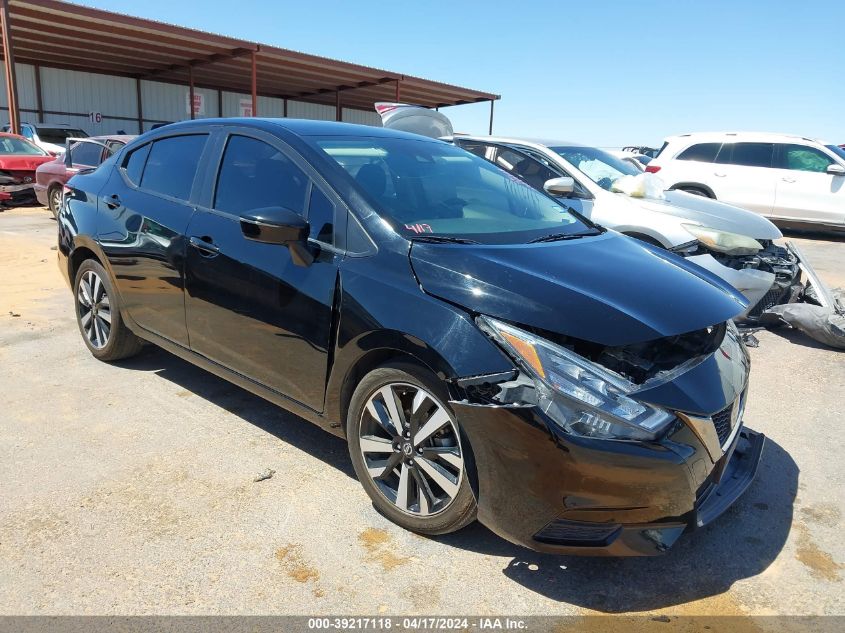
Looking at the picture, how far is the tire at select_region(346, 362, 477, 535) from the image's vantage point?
8.28 feet

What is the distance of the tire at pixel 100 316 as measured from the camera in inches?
173

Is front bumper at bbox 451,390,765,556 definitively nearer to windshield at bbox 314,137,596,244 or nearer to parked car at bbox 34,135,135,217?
windshield at bbox 314,137,596,244

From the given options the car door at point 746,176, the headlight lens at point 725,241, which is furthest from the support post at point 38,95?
the headlight lens at point 725,241

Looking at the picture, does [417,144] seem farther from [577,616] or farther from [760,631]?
[760,631]

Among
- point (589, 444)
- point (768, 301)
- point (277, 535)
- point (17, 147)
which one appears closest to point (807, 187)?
point (768, 301)

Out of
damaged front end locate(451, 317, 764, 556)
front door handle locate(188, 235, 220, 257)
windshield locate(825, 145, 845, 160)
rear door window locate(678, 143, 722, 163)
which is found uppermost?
windshield locate(825, 145, 845, 160)

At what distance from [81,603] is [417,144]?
2752mm

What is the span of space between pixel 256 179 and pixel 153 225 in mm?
881

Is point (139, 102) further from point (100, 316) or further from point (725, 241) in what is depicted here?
point (725, 241)

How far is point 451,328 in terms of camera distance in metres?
Answer: 2.45

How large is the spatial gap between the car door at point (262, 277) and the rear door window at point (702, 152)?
10561mm

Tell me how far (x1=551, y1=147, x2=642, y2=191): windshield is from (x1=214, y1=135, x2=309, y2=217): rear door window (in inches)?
160

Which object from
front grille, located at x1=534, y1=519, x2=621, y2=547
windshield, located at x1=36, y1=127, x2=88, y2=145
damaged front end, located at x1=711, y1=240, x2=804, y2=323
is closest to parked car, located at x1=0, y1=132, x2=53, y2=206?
windshield, located at x1=36, y1=127, x2=88, y2=145

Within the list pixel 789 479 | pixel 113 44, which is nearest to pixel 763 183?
pixel 789 479
